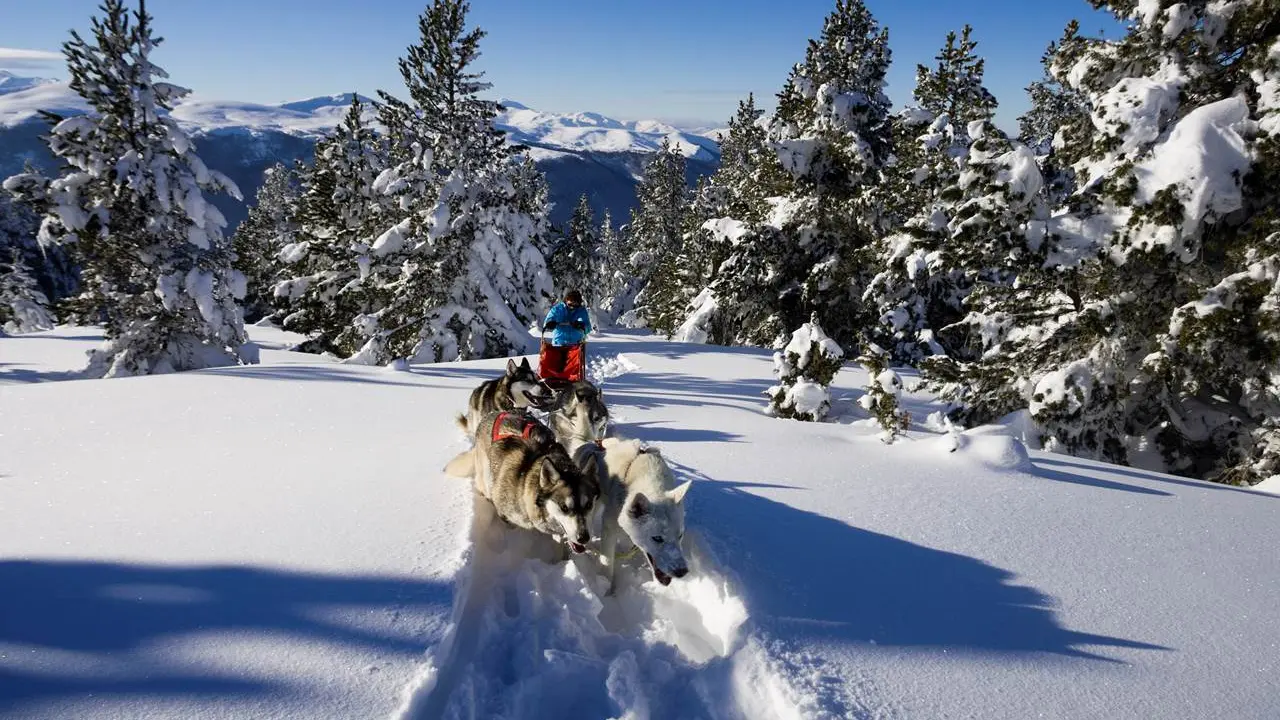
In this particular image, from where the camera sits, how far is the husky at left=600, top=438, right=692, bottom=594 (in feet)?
13.9

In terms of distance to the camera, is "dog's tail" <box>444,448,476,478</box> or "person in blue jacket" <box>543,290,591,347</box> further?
"person in blue jacket" <box>543,290,591,347</box>

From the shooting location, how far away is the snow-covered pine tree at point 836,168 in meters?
18.2

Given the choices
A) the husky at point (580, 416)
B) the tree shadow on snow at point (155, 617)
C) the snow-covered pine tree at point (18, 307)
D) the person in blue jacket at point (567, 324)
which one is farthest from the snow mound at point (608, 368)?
the snow-covered pine tree at point (18, 307)

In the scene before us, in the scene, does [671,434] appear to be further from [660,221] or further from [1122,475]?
[660,221]

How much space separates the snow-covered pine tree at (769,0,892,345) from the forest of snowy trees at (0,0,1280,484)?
87 millimetres

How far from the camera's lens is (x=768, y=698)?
3.05 m

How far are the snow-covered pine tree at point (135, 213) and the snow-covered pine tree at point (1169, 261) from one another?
17982 millimetres

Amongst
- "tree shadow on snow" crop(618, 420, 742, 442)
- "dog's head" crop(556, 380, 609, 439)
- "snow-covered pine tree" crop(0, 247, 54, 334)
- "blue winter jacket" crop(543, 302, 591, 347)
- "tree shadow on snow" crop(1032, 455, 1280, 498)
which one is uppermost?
"blue winter jacket" crop(543, 302, 591, 347)

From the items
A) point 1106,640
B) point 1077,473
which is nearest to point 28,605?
point 1106,640

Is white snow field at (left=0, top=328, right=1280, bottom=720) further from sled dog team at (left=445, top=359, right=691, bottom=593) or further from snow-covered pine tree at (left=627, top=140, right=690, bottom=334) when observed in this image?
snow-covered pine tree at (left=627, top=140, right=690, bottom=334)

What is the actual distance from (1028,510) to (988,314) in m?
6.59

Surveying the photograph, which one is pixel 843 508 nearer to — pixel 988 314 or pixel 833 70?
pixel 988 314

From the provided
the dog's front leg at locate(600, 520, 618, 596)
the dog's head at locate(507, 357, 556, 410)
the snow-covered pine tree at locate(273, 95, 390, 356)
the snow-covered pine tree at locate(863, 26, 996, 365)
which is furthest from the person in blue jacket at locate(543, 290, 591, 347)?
the snow-covered pine tree at locate(273, 95, 390, 356)

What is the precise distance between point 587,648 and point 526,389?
3.81 metres
